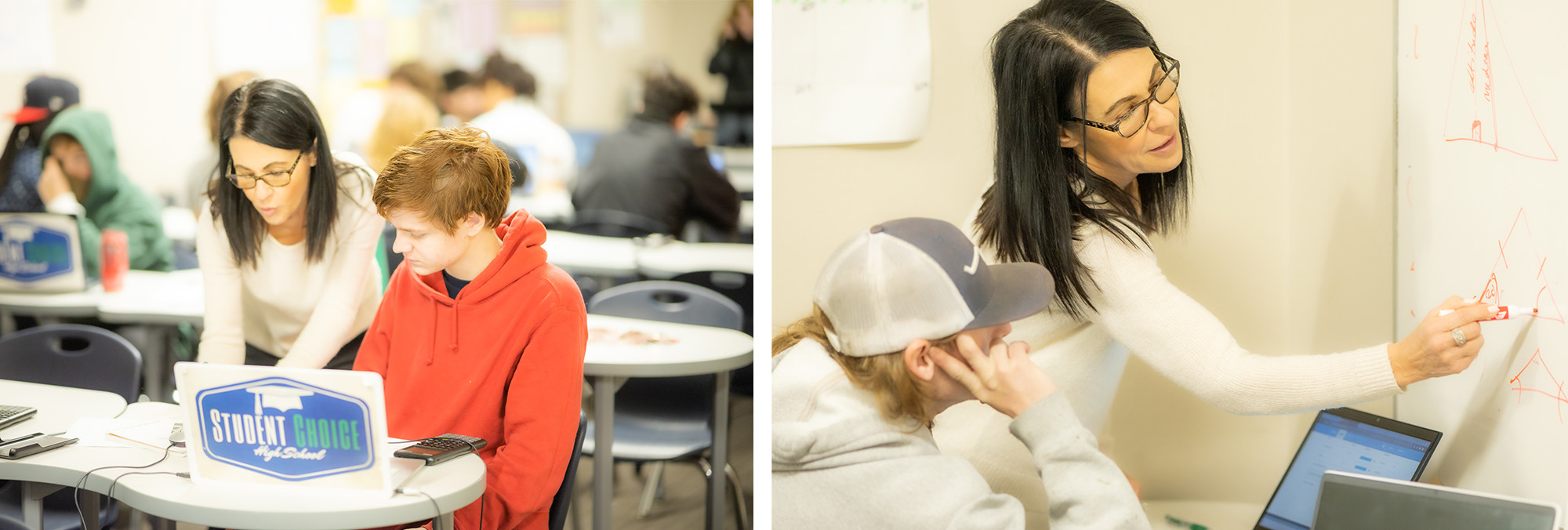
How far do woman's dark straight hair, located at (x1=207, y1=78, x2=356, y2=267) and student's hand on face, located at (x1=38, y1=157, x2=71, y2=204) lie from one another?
43 centimetres

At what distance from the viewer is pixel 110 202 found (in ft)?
6.47

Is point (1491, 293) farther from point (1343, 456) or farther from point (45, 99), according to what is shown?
point (45, 99)

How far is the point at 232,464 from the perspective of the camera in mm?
1474

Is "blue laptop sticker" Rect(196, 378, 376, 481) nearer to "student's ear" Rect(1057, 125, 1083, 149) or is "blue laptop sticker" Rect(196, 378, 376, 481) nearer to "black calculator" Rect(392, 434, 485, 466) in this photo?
"black calculator" Rect(392, 434, 485, 466)

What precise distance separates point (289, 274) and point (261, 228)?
103 millimetres

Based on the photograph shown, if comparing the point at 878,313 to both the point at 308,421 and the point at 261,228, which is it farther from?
the point at 261,228

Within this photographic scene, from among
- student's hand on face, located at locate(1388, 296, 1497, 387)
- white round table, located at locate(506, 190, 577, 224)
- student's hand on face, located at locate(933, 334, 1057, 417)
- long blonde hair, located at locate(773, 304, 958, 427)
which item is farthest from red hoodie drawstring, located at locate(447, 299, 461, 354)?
student's hand on face, located at locate(1388, 296, 1497, 387)

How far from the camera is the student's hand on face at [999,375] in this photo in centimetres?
150

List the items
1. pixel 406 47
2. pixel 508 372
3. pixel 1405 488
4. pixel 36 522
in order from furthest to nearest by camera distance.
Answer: pixel 406 47, pixel 36 522, pixel 508 372, pixel 1405 488

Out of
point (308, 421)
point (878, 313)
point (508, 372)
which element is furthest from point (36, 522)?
point (878, 313)

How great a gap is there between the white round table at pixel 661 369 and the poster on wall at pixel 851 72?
46 cm

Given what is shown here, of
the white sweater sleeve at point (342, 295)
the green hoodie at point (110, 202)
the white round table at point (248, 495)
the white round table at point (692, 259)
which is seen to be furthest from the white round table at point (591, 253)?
the green hoodie at point (110, 202)

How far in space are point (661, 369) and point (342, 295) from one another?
638 millimetres

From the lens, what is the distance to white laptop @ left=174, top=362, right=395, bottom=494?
1.41 meters
